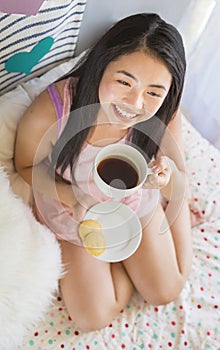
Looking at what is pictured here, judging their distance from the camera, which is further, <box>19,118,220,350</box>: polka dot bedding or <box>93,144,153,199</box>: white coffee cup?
<box>19,118,220,350</box>: polka dot bedding

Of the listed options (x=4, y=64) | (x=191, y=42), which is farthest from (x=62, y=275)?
(x=191, y=42)

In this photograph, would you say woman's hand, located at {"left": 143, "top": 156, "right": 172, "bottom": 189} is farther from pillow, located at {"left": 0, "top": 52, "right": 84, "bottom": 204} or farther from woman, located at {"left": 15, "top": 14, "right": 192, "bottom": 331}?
pillow, located at {"left": 0, "top": 52, "right": 84, "bottom": 204}

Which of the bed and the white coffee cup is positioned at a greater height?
the white coffee cup

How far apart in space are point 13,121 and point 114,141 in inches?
8.1

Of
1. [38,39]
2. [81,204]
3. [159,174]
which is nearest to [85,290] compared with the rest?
[81,204]

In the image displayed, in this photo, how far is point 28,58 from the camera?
1123mm

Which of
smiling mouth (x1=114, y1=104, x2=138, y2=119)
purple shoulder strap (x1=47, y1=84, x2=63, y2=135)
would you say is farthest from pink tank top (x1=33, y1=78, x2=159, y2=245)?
smiling mouth (x1=114, y1=104, x2=138, y2=119)

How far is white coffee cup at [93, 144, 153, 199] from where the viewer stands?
0.95 m

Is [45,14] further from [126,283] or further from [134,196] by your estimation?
[126,283]

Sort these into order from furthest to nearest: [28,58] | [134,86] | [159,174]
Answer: [28,58], [159,174], [134,86]

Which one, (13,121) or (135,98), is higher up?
(135,98)

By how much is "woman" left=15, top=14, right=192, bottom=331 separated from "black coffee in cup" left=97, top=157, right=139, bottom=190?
0.07 meters

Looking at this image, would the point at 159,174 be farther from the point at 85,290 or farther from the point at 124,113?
the point at 85,290

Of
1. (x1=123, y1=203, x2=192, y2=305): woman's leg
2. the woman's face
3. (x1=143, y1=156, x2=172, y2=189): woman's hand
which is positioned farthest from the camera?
(x1=123, y1=203, x2=192, y2=305): woman's leg
